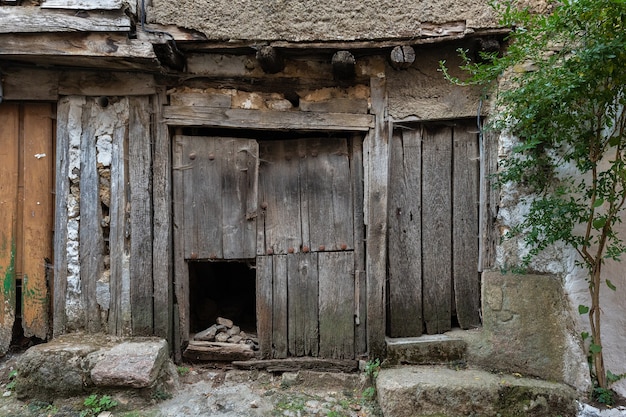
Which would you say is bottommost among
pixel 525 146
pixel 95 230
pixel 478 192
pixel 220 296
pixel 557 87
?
pixel 220 296

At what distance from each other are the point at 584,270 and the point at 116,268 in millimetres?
3532

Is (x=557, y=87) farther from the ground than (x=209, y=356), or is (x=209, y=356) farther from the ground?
(x=557, y=87)

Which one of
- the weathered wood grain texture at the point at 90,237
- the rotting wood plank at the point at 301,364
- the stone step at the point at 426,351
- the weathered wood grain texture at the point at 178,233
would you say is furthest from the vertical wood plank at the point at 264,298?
the weathered wood grain texture at the point at 90,237

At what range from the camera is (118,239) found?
10.3 ft

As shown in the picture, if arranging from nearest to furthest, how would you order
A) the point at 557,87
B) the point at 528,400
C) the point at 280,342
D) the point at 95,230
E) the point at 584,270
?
the point at 557,87
the point at 528,400
the point at 584,270
the point at 95,230
the point at 280,342

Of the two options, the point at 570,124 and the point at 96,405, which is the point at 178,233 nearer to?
the point at 96,405

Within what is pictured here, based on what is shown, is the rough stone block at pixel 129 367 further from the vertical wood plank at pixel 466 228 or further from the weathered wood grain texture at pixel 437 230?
the vertical wood plank at pixel 466 228

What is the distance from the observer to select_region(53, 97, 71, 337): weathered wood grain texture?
312 centimetres

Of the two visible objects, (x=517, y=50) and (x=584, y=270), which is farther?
(x=584, y=270)

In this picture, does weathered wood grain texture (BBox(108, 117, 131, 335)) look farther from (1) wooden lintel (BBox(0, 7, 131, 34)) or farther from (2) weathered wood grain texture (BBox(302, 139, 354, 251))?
(2) weathered wood grain texture (BBox(302, 139, 354, 251))

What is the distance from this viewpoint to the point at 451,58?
10.3 ft

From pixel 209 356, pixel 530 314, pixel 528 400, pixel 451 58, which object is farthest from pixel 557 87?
pixel 209 356

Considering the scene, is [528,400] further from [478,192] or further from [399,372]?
[478,192]

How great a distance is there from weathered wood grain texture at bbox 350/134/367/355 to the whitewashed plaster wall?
1.08 metres
